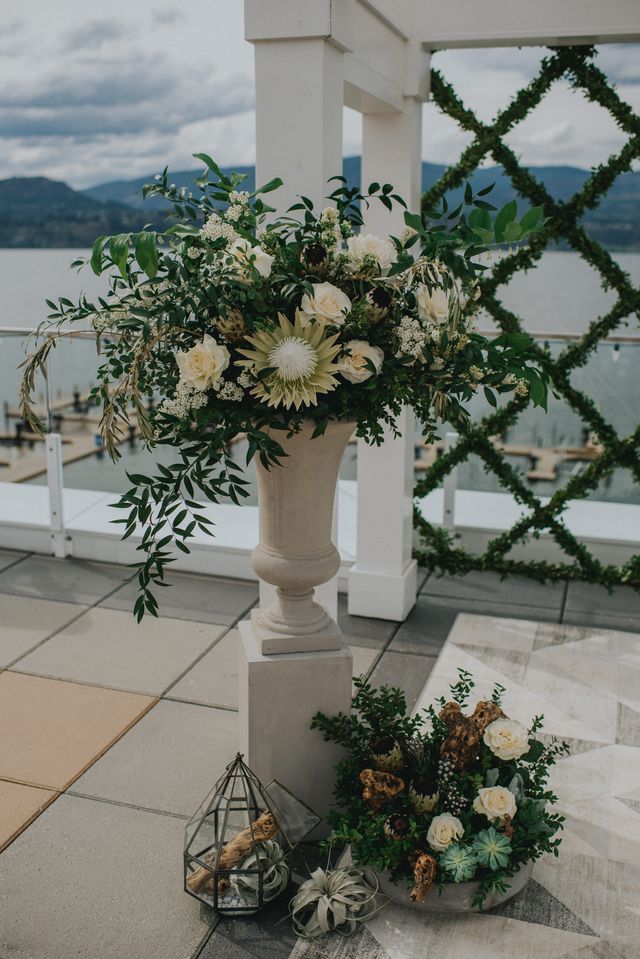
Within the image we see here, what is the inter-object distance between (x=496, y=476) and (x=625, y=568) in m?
0.59

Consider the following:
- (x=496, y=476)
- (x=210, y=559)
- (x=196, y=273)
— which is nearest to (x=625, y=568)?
(x=496, y=476)

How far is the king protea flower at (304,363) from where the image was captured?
161 centimetres

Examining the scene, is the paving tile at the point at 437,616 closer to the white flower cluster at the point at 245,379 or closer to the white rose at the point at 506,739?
the white rose at the point at 506,739

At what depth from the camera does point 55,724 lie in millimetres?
2604

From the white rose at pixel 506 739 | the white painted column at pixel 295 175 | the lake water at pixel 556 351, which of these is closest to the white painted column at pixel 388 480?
the lake water at pixel 556 351

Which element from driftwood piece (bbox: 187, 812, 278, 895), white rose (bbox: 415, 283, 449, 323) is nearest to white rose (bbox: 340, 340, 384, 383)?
white rose (bbox: 415, 283, 449, 323)

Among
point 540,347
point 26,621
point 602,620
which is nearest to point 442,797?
point 602,620

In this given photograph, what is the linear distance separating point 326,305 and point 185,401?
0.95 ft

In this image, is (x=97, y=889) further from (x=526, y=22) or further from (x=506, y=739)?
(x=526, y=22)

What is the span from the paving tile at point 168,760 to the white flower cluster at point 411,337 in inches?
47.9

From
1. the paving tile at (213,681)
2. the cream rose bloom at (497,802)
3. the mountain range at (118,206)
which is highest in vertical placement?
the mountain range at (118,206)

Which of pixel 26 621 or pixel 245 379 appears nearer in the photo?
pixel 245 379

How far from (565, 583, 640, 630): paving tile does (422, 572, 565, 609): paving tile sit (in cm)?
5

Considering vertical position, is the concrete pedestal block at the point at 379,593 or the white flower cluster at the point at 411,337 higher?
the white flower cluster at the point at 411,337
